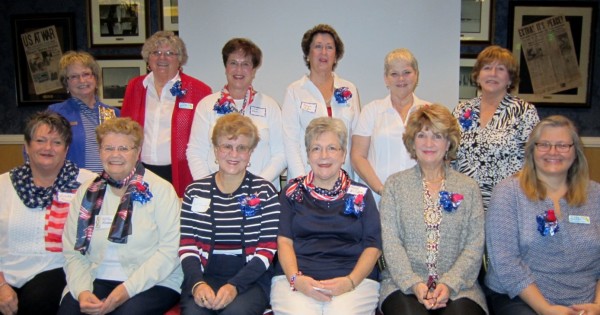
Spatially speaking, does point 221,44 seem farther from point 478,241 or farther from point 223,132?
point 478,241

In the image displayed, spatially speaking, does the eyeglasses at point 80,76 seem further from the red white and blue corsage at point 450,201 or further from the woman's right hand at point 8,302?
the red white and blue corsage at point 450,201

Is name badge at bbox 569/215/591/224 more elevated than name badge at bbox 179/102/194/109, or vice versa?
name badge at bbox 179/102/194/109

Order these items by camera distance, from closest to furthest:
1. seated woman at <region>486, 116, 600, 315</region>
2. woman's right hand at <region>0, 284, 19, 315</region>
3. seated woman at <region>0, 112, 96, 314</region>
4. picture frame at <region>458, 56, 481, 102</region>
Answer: seated woman at <region>486, 116, 600, 315</region> → woman's right hand at <region>0, 284, 19, 315</region> → seated woman at <region>0, 112, 96, 314</region> → picture frame at <region>458, 56, 481, 102</region>

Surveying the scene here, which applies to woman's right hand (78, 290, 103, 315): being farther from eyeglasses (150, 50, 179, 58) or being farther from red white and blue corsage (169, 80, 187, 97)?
eyeglasses (150, 50, 179, 58)

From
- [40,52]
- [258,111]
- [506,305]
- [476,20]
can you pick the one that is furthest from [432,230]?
[40,52]

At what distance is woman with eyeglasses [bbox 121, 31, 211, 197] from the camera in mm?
3529

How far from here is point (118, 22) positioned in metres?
5.32

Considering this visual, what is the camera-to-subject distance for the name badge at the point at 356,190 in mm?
2592

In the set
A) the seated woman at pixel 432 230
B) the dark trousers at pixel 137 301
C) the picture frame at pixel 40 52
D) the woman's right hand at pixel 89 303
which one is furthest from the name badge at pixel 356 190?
the picture frame at pixel 40 52

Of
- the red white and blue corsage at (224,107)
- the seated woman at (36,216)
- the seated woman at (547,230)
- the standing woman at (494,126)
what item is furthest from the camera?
the red white and blue corsage at (224,107)

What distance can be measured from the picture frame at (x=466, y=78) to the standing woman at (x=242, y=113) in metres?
2.59

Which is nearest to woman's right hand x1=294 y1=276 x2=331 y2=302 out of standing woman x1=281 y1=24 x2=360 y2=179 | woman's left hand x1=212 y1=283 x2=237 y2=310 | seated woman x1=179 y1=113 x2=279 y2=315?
seated woman x1=179 y1=113 x2=279 y2=315

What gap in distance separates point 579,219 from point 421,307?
0.95 meters

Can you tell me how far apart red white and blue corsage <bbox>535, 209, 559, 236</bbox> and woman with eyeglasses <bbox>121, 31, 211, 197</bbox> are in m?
2.36
